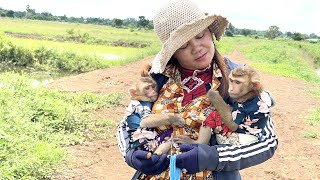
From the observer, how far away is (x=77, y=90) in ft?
39.5

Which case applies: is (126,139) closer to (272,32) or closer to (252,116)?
(252,116)

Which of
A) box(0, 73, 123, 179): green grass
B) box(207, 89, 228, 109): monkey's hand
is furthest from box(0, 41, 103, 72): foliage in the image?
box(207, 89, 228, 109): monkey's hand

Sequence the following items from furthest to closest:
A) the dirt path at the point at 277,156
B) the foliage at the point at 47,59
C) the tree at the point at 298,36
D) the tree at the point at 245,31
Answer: the tree at the point at 245,31 → the tree at the point at 298,36 → the foliage at the point at 47,59 → the dirt path at the point at 277,156

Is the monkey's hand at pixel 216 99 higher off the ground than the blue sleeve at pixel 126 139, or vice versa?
the monkey's hand at pixel 216 99

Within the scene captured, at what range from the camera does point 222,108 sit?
1744 millimetres

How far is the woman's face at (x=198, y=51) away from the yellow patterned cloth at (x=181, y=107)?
7cm

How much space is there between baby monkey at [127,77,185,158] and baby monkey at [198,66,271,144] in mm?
129

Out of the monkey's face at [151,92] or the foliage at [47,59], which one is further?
the foliage at [47,59]

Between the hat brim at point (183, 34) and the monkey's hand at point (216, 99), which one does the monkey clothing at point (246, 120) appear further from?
the hat brim at point (183, 34)

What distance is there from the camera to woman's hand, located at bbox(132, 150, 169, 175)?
5.71ft

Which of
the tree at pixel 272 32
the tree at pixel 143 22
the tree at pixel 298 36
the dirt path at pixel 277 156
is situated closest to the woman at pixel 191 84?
the dirt path at pixel 277 156

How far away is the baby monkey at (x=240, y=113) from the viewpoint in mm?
1722

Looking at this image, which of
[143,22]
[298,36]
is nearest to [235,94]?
[143,22]

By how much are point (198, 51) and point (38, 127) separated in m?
4.88
